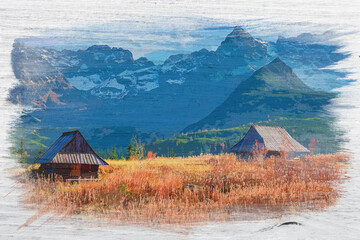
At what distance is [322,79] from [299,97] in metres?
0.69

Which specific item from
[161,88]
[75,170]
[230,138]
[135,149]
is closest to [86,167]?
[75,170]

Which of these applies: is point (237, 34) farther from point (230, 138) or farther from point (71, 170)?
point (71, 170)

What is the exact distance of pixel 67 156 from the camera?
4379mm

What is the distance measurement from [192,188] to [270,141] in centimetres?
161

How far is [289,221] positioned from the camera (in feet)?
12.9

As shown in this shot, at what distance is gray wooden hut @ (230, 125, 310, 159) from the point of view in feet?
17.3

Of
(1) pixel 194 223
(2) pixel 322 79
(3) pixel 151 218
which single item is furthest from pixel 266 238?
(2) pixel 322 79

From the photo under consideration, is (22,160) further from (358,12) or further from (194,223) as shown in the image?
(358,12)

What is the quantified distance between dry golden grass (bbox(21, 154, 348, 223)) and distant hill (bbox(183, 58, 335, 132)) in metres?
0.71

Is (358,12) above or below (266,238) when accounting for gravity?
above

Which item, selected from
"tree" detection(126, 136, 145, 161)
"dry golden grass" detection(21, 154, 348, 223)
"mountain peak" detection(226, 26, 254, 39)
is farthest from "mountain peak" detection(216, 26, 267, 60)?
"tree" detection(126, 136, 145, 161)

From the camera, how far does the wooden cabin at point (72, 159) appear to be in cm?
435

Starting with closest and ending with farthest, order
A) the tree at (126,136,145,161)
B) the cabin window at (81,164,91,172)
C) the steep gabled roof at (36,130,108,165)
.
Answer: the steep gabled roof at (36,130,108,165)
the cabin window at (81,164,91,172)
the tree at (126,136,145,161)

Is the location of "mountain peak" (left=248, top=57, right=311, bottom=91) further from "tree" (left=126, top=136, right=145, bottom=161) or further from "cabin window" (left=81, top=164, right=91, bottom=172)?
"cabin window" (left=81, top=164, right=91, bottom=172)
